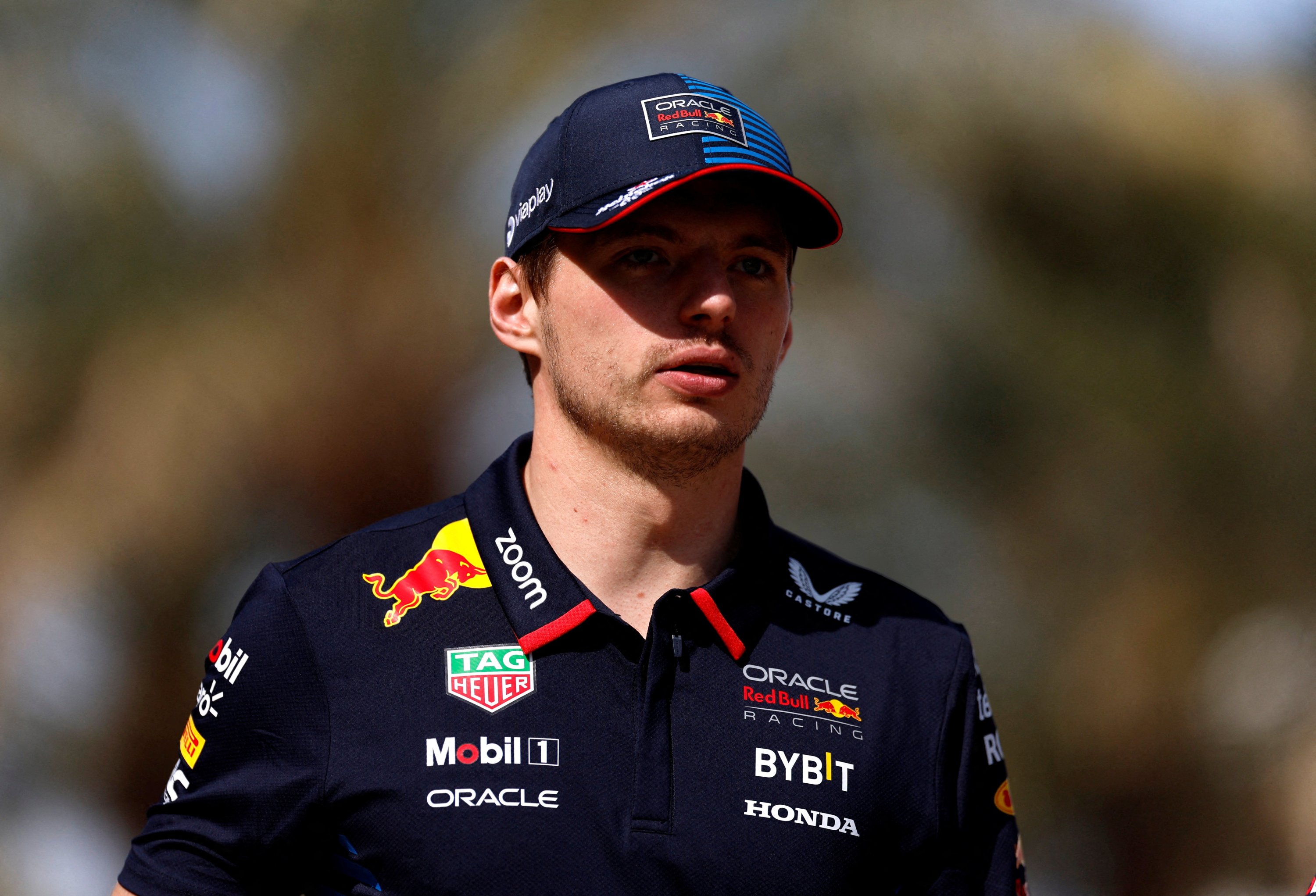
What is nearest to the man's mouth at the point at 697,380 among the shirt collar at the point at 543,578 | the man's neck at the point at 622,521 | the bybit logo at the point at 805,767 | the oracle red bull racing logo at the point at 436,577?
the man's neck at the point at 622,521

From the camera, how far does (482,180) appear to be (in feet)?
12.9

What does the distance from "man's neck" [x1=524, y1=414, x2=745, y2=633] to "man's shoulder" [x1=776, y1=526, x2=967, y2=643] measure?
184 mm

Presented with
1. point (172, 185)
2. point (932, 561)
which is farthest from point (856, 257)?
point (172, 185)

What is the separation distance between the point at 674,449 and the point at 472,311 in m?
2.49

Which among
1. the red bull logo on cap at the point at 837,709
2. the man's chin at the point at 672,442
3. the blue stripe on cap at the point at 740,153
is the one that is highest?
the blue stripe on cap at the point at 740,153

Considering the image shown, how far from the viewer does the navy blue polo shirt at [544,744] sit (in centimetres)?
144

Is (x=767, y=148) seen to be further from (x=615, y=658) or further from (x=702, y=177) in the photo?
(x=615, y=658)

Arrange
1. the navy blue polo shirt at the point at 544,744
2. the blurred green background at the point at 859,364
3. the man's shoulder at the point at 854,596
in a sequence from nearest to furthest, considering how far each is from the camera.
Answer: the navy blue polo shirt at the point at 544,744 < the man's shoulder at the point at 854,596 < the blurred green background at the point at 859,364

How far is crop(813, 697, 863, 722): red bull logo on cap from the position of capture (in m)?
1.60

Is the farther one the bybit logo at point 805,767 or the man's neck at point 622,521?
the man's neck at point 622,521

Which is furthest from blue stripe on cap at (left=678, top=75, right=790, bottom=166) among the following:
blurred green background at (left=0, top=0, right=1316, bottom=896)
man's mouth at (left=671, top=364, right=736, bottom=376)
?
blurred green background at (left=0, top=0, right=1316, bottom=896)

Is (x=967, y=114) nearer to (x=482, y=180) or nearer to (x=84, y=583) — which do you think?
(x=482, y=180)

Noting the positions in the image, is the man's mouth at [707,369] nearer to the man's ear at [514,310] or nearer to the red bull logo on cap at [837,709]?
the man's ear at [514,310]

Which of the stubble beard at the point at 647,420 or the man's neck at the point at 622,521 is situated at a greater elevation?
the stubble beard at the point at 647,420
